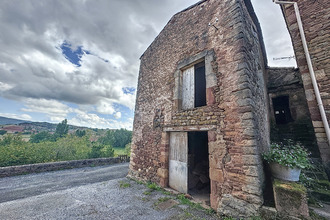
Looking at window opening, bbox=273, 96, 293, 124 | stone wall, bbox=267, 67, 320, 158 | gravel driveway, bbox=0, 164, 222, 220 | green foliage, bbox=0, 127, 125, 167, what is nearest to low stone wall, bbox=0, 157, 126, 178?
green foliage, bbox=0, 127, 125, 167

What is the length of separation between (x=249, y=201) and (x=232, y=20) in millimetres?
4442

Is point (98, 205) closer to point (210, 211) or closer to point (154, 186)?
point (154, 186)

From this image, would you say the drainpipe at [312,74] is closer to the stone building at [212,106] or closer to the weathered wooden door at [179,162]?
the stone building at [212,106]

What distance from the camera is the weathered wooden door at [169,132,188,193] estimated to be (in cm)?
419

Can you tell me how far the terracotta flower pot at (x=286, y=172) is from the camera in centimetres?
256

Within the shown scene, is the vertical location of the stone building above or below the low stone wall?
above

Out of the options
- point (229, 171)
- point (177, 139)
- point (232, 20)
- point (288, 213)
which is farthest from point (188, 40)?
point (288, 213)

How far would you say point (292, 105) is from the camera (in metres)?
6.25

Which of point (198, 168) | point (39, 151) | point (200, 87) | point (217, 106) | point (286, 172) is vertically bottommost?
point (39, 151)

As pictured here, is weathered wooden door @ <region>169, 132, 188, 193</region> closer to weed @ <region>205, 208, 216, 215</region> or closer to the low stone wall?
weed @ <region>205, 208, 216, 215</region>

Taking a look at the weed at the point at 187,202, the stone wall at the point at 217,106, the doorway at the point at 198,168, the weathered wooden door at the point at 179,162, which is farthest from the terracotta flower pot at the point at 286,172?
the weathered wooden door at the point at 179,162

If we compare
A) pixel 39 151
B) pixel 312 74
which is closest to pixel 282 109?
pixel 312 74

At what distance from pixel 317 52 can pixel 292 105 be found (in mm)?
3059

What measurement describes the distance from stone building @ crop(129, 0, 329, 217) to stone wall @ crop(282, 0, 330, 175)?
276mm
